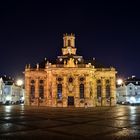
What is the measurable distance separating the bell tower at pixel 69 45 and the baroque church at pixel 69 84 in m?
7.08

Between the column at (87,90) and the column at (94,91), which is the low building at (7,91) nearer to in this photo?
the column at (94,91)

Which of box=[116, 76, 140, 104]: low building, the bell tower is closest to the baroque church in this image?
the bell tower

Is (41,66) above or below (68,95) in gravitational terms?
above

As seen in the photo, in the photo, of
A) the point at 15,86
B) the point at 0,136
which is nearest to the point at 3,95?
the point at 15,86

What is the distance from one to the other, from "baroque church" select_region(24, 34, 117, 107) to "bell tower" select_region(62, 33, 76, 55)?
23.2 feet

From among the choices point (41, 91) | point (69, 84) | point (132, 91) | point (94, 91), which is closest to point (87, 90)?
point (94, 91)

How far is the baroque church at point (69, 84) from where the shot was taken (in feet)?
289

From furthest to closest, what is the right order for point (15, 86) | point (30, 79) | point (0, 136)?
1. point (15, 86)
2. point (30, 79)
3. point (0, 136)

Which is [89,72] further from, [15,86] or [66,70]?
[15,86]

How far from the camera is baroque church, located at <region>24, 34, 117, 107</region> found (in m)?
88.0

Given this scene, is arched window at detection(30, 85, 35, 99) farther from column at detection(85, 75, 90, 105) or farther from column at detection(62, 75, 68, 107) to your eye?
column at detection(85, 75, 90, 105)

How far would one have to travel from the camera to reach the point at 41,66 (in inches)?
3856

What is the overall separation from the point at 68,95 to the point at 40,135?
67.6m

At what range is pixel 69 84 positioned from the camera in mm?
88438
